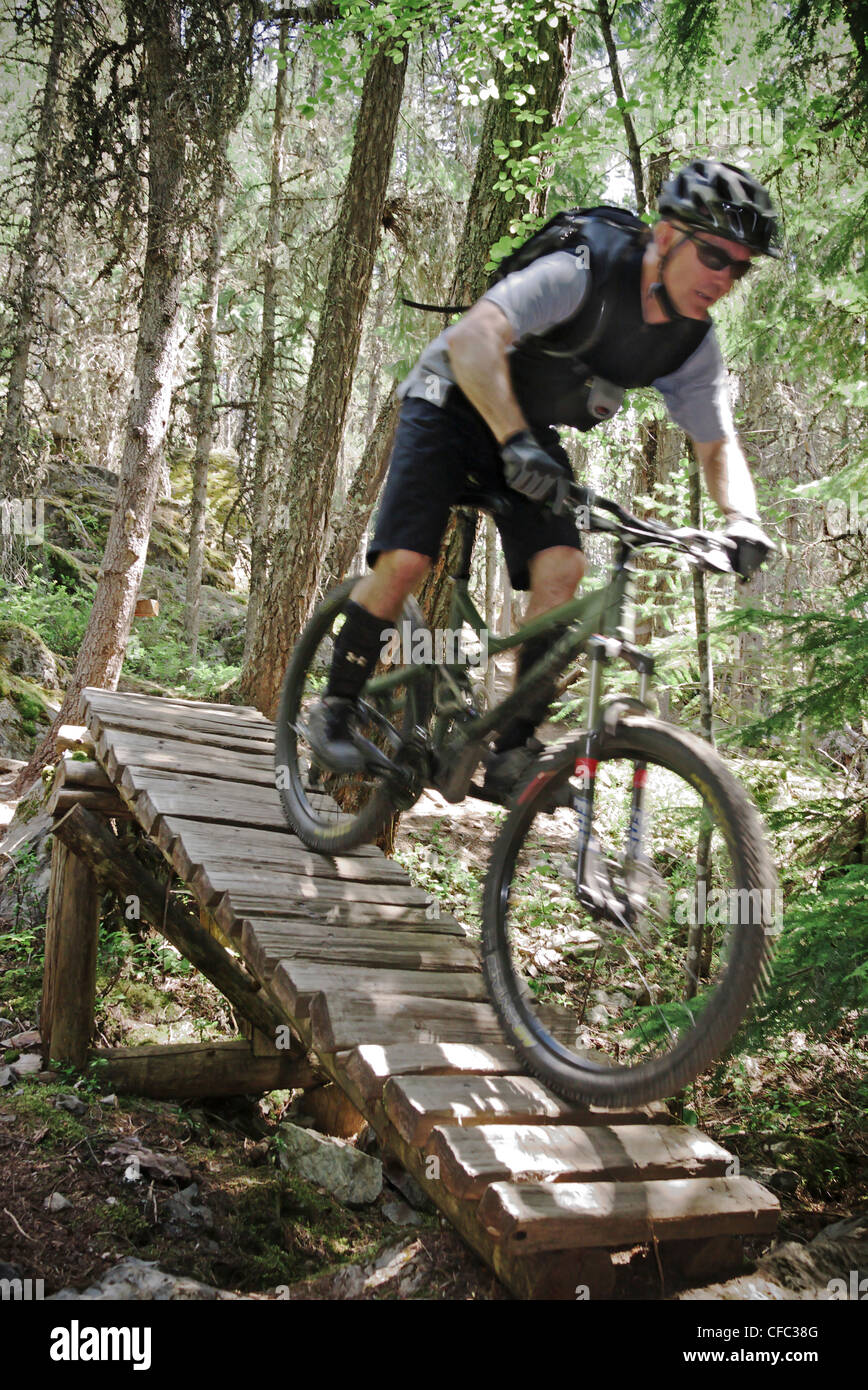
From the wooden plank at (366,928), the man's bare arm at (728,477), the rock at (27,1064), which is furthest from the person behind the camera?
the rock at (27,1064)

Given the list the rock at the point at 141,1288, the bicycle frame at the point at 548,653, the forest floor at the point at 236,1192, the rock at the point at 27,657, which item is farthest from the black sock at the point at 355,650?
the rock at the point at 27,657

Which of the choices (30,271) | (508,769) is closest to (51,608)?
(30,271)

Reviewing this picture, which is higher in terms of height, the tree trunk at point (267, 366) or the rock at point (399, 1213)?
the tree trunk at point (267, 366)

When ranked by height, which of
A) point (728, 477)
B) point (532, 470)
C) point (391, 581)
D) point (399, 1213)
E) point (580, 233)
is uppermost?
point (580, 233)

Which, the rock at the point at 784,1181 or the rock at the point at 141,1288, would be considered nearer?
the rock at the point at 141,1288

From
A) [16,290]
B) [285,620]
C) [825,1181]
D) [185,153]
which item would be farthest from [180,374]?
[825,1181]

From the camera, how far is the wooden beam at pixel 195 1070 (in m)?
4.84

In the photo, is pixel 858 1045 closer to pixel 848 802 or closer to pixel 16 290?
pixel 848 802

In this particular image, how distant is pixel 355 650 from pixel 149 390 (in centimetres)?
547

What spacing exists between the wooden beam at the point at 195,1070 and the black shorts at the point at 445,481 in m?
3.24

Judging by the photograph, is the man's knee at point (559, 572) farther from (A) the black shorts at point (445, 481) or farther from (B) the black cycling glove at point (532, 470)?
(B) the black cycling glove at point (532, 470)

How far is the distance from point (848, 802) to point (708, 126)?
3614 mm

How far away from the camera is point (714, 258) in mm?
2494

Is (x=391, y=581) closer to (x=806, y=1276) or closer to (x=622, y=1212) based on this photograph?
(x=622, y=1212)
